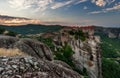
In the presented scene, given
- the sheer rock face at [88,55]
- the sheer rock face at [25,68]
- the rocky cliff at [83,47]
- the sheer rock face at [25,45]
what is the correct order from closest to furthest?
the sheer rock face at [25,68] → the sheer rock face at [25,45] → the sheer rock face at [88,55] → the rocky cliff at [83,47]

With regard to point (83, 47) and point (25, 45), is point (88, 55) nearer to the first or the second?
point (83, 47)

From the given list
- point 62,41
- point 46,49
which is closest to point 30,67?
point 46,49

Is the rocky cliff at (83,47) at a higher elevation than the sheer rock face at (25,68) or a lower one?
lower

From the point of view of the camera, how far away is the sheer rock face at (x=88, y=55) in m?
94.6

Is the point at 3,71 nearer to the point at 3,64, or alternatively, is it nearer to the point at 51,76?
the point at 3,64

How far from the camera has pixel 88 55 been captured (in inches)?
3939

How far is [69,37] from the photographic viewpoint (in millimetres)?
104438

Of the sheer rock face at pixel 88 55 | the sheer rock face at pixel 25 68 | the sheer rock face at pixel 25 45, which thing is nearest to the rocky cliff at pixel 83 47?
the sheer rock face at pixel 88 55

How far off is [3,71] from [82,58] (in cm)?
8460

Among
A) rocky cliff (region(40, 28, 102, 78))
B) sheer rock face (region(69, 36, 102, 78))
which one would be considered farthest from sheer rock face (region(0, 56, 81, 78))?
rocky cliff (region(40, 28, 102, 78))

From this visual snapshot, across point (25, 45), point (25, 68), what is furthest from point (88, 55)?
point (25, 68)

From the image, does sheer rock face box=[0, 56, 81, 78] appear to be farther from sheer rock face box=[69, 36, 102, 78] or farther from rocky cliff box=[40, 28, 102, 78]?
rocky cliff box=[40, 28, 102, 78]

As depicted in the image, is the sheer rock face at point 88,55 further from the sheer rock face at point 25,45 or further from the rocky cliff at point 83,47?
the sheer rock face at point 25,45

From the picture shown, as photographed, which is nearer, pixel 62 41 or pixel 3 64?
pixel 3 64
